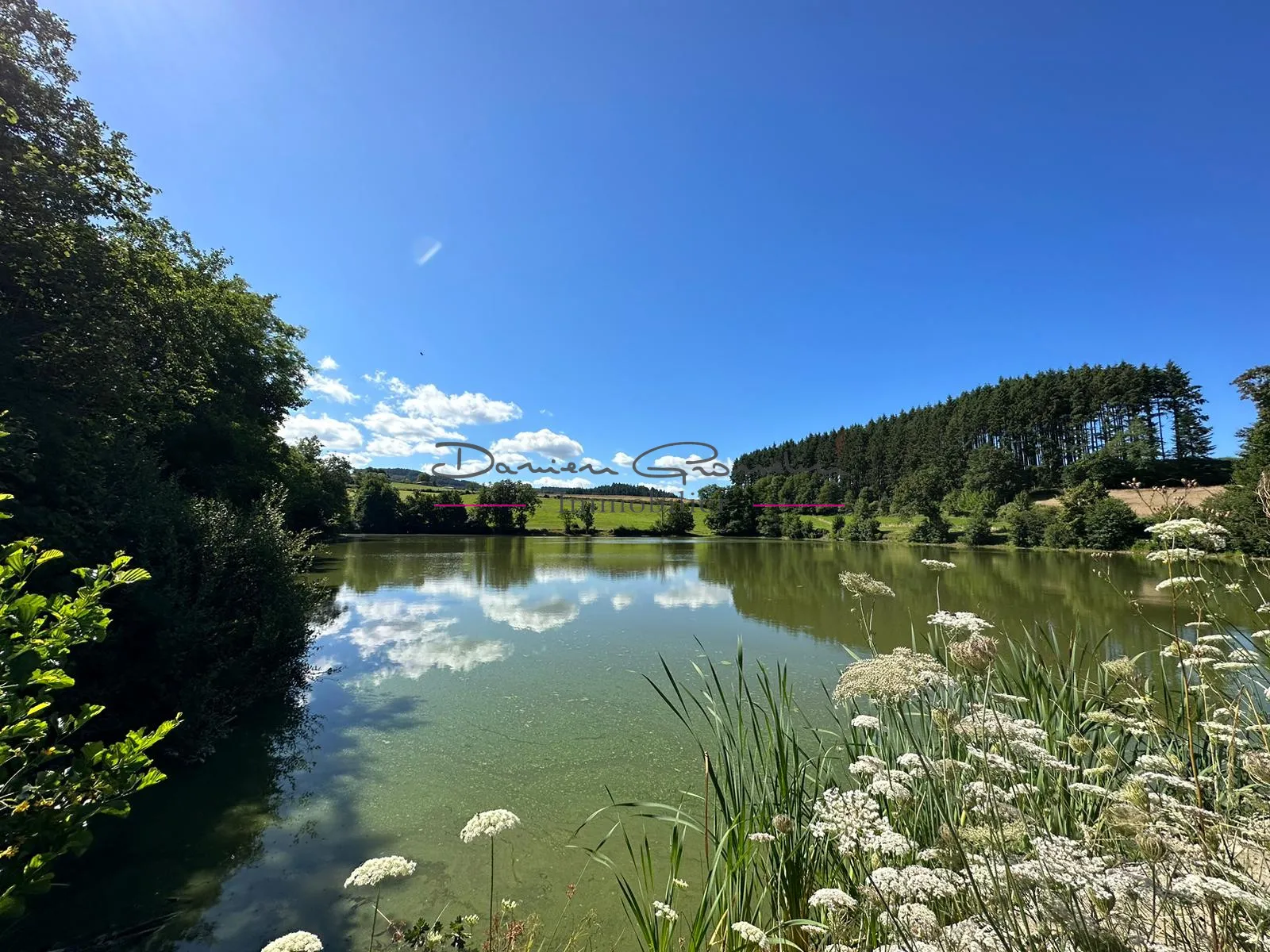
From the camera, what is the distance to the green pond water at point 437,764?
3.76 meters

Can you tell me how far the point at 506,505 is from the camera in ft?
220

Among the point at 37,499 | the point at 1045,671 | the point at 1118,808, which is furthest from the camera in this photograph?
the point at 37,499

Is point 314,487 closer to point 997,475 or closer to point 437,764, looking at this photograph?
point 437,764

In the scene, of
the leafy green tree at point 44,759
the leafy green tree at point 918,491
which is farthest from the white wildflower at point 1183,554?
the leafy green tree at point 918,491

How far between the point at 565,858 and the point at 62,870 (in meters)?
3.80

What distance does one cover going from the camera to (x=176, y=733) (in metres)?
5.86

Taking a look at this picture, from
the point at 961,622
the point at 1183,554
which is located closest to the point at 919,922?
the point at 961,622

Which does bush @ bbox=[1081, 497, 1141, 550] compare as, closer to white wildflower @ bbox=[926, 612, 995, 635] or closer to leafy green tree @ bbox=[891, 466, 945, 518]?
leafy green tree @ bbox=[891, 466, 945, 518]

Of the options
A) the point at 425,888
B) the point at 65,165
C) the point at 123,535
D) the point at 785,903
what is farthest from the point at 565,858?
the point at 65,165

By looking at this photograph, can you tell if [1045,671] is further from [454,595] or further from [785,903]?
[454,595]

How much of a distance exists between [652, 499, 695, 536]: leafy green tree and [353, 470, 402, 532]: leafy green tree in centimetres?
3519

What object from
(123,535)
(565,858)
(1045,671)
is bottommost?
(565,858)

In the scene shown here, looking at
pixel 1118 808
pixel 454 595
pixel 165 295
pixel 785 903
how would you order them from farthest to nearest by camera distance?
pixel 454 595 < pixel 165 295 < pixel 785 903 < pixel 1118 808

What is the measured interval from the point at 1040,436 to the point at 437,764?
250 feet
